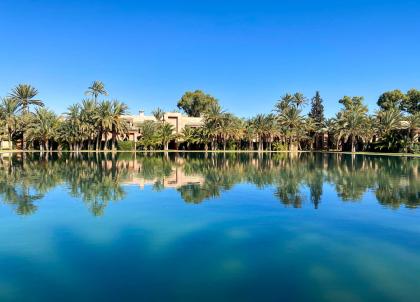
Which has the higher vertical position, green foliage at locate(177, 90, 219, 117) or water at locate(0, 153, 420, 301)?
green foliage at locate(177, 90, 219, 117)

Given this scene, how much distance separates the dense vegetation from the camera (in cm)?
5475

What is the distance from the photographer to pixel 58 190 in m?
15.7

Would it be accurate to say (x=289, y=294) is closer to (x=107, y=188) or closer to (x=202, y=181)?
(x=107, y=188)

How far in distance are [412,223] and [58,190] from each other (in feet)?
42.2

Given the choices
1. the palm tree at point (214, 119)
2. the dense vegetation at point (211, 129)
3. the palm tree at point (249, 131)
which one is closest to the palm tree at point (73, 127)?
the dense vegetation at point (211, 129)

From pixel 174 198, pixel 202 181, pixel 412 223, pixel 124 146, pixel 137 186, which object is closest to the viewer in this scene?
pixel 412 223

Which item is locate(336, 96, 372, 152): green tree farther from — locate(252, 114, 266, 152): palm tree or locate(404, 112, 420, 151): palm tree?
locate(252, 114, 266, 152): palm tree

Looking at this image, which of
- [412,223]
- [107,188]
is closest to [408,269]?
[412,223]

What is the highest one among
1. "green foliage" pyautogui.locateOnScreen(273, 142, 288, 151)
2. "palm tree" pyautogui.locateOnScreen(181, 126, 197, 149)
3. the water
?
"palm tree" pyautogui.locateOnScreen(181, 126, 197, 149)

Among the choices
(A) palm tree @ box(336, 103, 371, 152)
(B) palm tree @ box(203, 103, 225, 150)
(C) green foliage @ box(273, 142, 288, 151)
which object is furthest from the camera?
(C) green foliage @ box(273, 142, 288, 151)

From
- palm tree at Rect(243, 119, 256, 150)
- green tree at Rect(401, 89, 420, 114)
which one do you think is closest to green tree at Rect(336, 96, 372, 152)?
palm tree at Rect(243, 119, 256, 150)

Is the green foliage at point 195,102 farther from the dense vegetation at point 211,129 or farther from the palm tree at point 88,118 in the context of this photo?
the palm tree at point 88,118

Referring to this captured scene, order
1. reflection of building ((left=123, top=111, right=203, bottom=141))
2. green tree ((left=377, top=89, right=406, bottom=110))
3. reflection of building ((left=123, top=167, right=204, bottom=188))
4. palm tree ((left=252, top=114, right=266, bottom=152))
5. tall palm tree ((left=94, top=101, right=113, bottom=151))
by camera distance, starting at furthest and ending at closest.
Answer: green tree ((left=377, top=89, right=406, bottom=110))
reflection of building ((left=123, top=111, right=203, bottom=141))
palm tree ((left=252, top=114, right=266, bottom=152))
tall palm tree ((left=94, top=101, right=113, bottom=151))
reflection of building ((left=123, top=167, right=204, bottom=188))

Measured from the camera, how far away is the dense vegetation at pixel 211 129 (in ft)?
180
